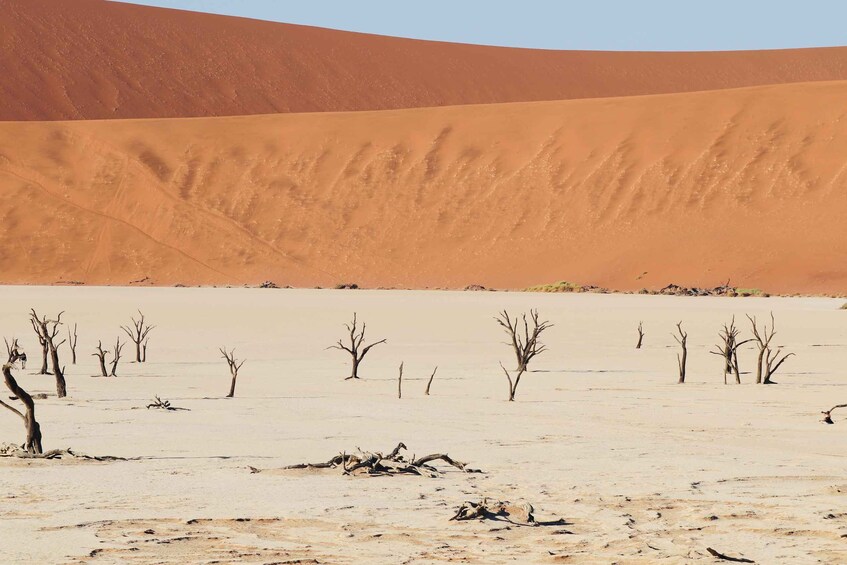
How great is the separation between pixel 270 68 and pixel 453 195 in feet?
111

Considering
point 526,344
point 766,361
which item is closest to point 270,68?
point 526,344

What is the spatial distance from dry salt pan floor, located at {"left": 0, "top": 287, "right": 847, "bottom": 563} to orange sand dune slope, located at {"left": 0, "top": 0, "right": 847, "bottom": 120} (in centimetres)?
5594

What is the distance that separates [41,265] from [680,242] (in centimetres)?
1981

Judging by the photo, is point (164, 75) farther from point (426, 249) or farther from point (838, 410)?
point (838, 410)

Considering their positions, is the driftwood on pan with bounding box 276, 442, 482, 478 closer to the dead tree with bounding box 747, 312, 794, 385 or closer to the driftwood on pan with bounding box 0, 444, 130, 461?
the driftwood on pan with bounding box 0, 444, 130, 461

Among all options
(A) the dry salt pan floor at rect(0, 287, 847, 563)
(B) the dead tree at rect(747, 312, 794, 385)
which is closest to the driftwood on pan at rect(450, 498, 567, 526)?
(A) the dry salt pan floor at rect(0, 287, 847, 563)

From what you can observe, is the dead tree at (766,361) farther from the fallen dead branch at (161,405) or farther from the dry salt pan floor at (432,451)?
the fallen dead branch at (161,405)

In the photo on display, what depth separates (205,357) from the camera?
51.3ft

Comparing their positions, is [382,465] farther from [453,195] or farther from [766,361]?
[453,195]

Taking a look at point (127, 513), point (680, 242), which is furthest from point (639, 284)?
point (127, 513)

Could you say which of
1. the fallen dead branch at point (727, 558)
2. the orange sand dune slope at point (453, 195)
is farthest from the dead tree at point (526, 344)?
the orange sand dune slope at point (453, 195)

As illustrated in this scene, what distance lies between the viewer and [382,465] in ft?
22.5

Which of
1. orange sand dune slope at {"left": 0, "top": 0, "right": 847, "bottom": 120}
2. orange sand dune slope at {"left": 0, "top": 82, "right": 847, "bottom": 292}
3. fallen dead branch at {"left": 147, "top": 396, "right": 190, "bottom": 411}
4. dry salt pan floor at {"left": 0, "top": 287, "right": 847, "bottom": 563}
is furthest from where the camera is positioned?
orange sand dune slope at {"left": 0, "top": 0, "right": 847, "bottom": 120}

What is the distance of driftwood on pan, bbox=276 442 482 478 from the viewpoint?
6.84 metres
